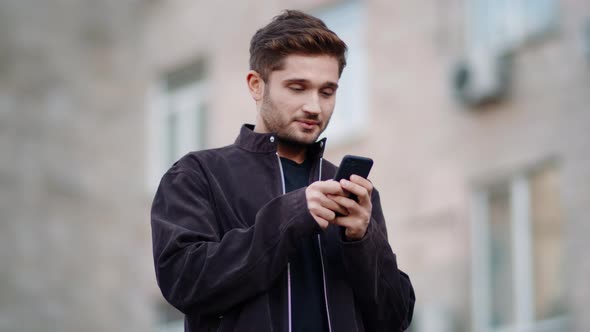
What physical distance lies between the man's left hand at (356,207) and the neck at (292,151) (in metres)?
0.39

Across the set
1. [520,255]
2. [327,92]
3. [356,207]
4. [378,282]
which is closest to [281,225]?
[356,207]

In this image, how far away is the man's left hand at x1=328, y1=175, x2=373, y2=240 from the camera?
14.1 ft

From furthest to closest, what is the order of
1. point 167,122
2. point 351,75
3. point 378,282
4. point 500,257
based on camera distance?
point 167,122 → point 351,75 → point 500,257 → point 378,282

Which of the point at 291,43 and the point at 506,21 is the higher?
the point at 506,21

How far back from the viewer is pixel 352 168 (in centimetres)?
432

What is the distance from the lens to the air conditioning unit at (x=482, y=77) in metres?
14.7

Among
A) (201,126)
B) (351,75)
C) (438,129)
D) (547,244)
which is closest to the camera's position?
(547,244)

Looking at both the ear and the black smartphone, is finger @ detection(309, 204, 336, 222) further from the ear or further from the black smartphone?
the ear

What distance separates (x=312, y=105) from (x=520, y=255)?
1036 cm

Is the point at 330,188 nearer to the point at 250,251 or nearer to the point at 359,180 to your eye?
the point at 359,180

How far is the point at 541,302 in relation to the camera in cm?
1432

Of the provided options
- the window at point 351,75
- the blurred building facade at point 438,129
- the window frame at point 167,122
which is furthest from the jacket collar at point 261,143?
the window frame at point 167,122

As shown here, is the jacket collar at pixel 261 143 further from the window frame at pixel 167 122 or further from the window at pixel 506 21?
the window frame at pixel 167 122

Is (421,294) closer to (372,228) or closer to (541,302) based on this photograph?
(541,302)
